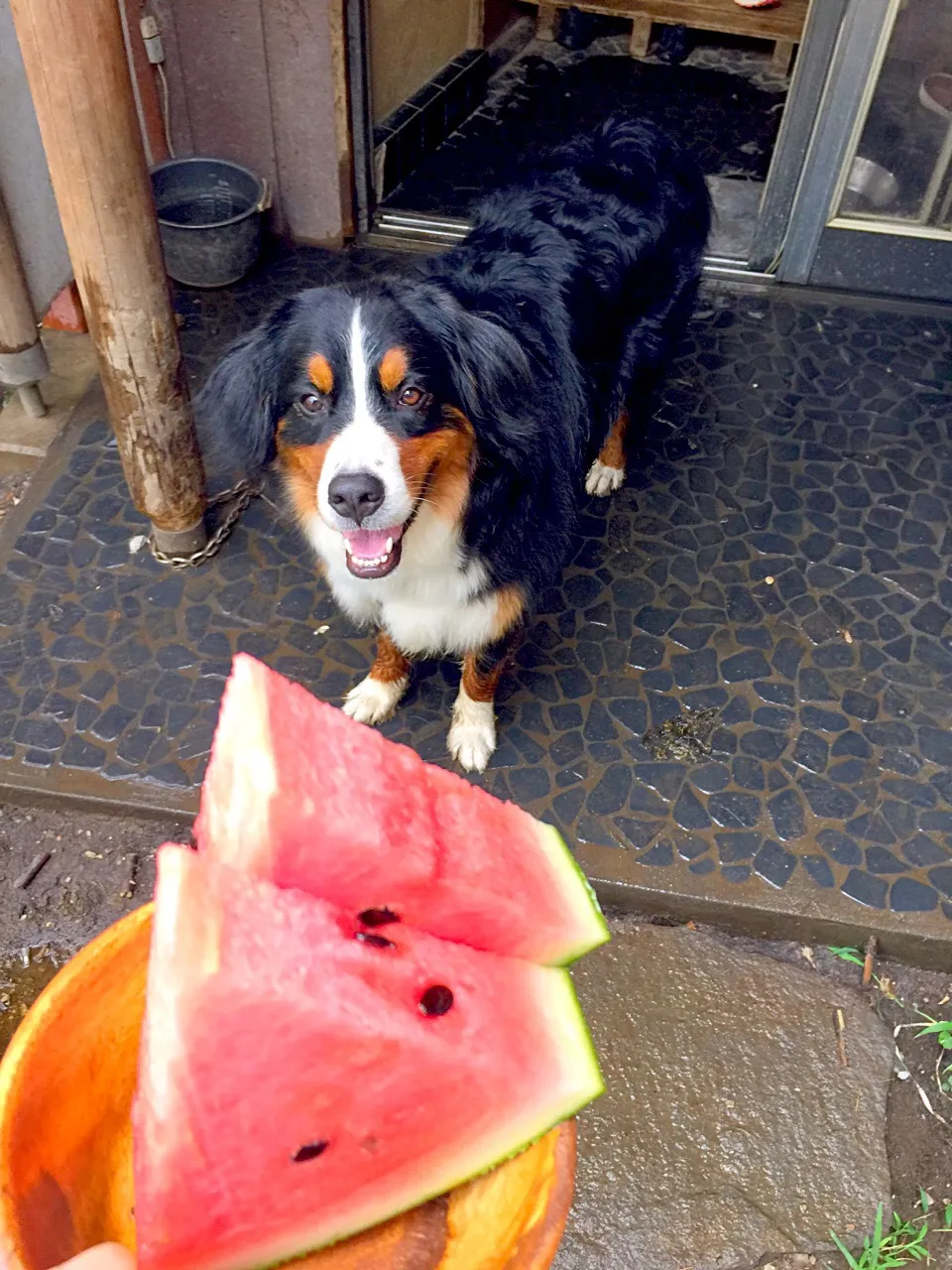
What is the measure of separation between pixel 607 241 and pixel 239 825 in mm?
2117

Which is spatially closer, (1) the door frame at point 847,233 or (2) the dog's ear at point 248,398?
(2) the dog's ear at point 248,398

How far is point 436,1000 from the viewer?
936mm

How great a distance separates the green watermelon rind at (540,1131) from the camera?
93 cm

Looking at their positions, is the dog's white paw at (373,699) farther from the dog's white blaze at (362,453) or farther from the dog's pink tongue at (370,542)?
the dog's white blaze at (362,453)

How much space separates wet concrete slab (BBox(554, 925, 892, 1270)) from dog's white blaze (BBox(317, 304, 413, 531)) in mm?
1129

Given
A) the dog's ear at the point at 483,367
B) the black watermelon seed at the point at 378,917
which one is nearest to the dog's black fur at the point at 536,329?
the dog's ear at the point at 483,367

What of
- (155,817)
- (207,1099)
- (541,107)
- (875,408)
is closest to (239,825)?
(207,1099)

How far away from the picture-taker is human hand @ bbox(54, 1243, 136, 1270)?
0.73m

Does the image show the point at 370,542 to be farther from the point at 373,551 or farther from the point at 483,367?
the point at 483,367

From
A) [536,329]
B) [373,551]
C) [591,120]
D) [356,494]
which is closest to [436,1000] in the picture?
[356,494]

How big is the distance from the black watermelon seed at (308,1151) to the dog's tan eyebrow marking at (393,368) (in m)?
1.39

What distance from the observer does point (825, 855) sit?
2.32 metres

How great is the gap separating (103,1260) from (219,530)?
2.38 m

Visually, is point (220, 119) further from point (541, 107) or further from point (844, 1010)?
point (844, 1010)
